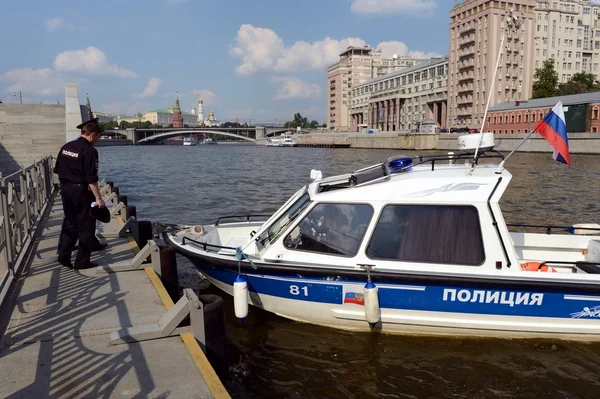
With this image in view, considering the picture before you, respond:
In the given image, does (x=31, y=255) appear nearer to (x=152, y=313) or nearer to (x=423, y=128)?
(x=152, y=313)

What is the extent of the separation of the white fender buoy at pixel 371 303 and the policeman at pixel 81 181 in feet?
13.1

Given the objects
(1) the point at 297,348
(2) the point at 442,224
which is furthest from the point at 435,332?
(1) the point at 297,348

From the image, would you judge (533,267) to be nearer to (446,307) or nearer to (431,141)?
(446,307)

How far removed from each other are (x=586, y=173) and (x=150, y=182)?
32411 millimetres

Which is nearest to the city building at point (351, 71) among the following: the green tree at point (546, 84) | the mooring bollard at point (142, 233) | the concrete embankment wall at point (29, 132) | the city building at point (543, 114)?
the green tree at point (546, 84)

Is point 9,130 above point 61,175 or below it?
above

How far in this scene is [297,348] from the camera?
700cm

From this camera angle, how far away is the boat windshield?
24.1ft

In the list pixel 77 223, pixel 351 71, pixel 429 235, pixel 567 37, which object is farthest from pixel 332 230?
pixel 351 71

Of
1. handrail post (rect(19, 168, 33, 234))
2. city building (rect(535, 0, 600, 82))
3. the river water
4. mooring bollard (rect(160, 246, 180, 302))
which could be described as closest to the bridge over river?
city building (rect(535, 0, 600, 82))

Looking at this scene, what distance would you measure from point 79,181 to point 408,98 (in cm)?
13290

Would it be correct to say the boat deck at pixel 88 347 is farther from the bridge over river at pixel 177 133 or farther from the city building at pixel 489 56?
the bridge over river at pixel 177 133

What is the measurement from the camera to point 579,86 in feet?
300

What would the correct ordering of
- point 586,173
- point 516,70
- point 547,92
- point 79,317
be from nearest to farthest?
point 79,317, point 586,173, point 547,92, point 516,70
